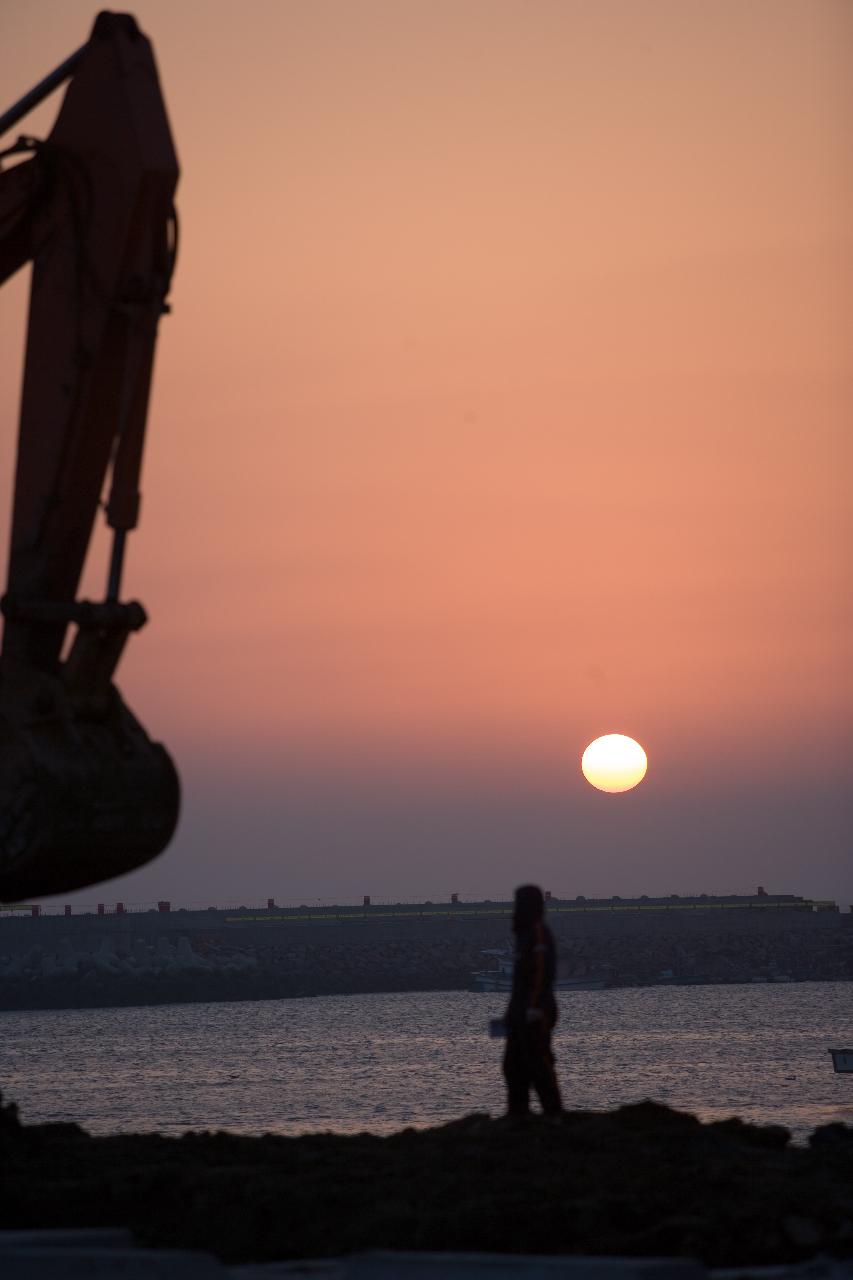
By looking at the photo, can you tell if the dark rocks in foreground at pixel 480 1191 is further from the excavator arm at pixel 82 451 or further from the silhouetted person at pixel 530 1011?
the excavator arm at pixel 82 451

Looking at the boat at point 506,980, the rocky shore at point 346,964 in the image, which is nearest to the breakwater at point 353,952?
the rocky shore at point 346,964

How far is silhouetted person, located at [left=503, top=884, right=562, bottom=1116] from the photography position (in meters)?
11.5

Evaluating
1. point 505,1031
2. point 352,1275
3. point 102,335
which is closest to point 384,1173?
point 505,1031

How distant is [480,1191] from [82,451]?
4.79 m

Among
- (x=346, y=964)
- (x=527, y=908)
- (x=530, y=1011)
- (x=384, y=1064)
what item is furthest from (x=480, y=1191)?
(x=346, y=964)

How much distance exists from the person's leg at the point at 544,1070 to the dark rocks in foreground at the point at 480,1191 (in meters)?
0.29

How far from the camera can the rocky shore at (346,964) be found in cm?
10106

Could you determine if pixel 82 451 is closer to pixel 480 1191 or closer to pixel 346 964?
pixel 480 1191

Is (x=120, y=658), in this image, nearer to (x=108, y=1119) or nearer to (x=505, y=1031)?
(x=505, y=1031)

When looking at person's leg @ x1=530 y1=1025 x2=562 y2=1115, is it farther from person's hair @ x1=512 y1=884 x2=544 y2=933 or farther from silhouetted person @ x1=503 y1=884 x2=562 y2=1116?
person's hair @ x1=512 y1=884 x2=544 y2=933

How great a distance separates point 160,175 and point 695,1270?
22.4ft

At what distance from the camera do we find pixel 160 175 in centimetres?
1104

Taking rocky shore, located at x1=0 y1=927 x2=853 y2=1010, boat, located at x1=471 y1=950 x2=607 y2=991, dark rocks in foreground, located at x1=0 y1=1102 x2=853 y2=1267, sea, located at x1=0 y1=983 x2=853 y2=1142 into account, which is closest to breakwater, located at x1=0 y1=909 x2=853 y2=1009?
rocky shore, located at x1=0 y1=927 x2=853 y2=1010

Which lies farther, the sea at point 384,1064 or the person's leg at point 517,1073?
the sea at point 384,1064
